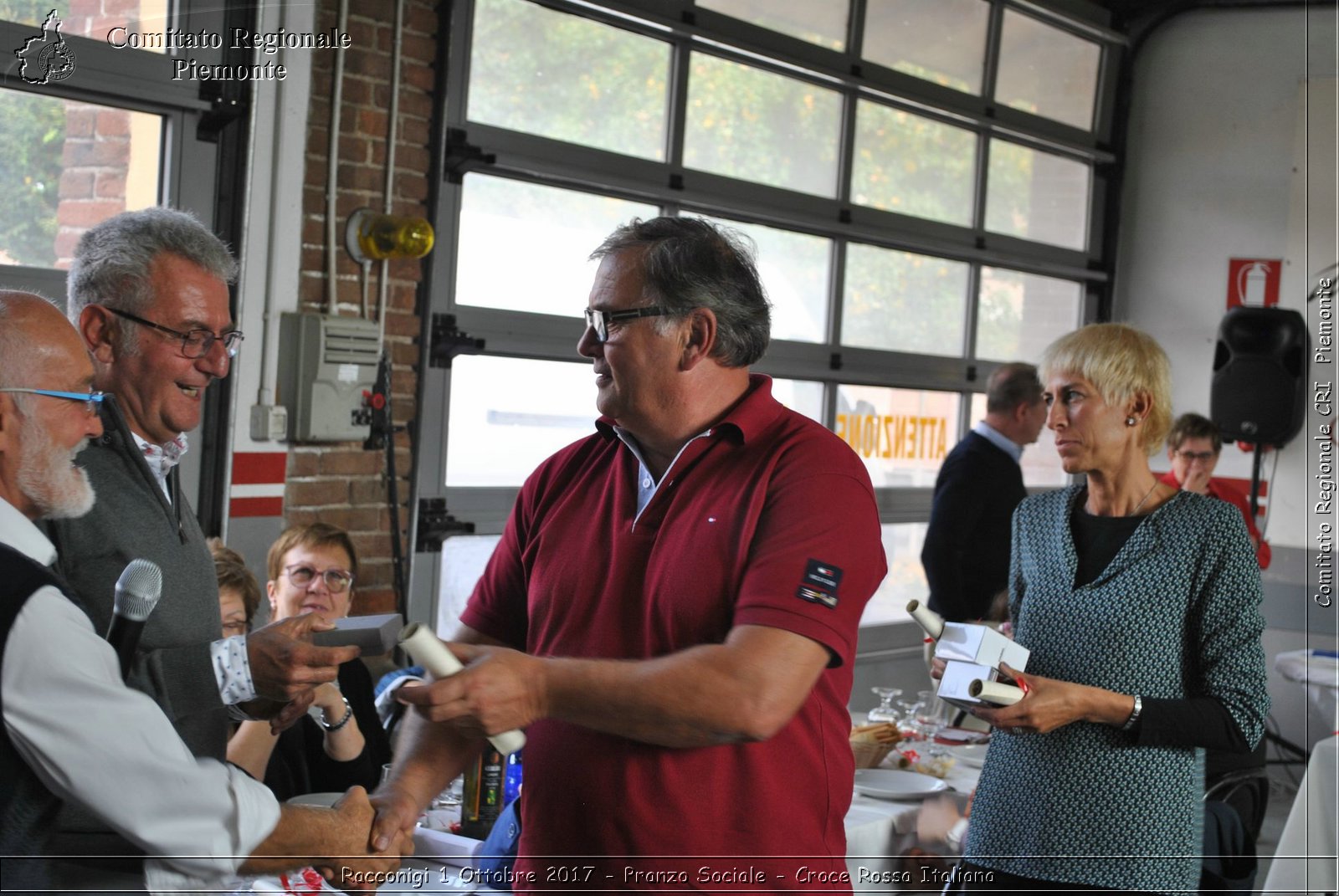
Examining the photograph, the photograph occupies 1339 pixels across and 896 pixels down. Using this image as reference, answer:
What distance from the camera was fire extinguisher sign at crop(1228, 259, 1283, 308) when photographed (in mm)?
7227

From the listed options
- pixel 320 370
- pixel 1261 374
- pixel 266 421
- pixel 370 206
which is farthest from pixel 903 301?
pixel 266 421

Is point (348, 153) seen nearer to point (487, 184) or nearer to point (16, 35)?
point (487, 184)

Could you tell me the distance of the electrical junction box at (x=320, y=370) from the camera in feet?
12.9

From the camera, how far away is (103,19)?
3557 millimetres

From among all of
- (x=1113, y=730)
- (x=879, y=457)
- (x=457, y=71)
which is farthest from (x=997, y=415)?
(x=1113, y=730)

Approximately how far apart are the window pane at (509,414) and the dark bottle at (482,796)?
1940 millimetres

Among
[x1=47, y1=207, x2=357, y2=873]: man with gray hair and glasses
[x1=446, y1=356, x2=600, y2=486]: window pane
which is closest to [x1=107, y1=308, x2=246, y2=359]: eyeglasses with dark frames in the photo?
[x1=47, y1=207, x2=357, y2=873]: man with gray hair and glasses

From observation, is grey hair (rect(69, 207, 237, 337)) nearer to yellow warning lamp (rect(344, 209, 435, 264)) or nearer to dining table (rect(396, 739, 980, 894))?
dining table (rect(396, 739, 980, 894))

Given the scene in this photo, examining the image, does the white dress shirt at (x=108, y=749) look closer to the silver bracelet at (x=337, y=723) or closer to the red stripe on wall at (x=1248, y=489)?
the silver bracelet at (x=337, y=723)

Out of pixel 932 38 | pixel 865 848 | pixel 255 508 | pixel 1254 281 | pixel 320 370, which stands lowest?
pixel 865 848

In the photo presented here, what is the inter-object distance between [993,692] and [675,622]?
0.79 m

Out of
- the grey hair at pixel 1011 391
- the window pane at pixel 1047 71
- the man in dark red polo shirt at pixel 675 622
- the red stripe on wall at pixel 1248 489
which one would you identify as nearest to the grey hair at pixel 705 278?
the man in dark red polo shirt at pixel 675 622

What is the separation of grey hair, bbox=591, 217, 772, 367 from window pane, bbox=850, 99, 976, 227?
4366 millimetres

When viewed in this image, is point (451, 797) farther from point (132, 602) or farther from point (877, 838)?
point (132, 602)
